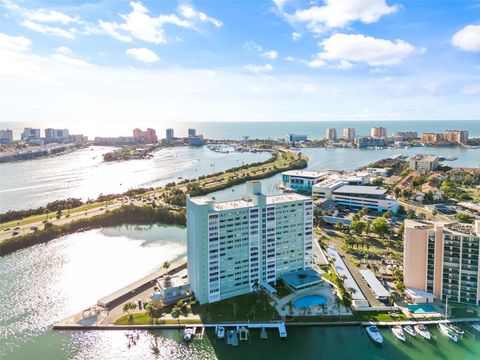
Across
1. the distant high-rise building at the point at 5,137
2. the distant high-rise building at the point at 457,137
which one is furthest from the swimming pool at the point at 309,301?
the distant high-rise building at the point at 457,137

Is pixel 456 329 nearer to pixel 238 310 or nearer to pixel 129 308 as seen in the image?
pixel 238 310

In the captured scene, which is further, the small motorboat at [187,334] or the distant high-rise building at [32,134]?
the distant high-rise building at [32,134]

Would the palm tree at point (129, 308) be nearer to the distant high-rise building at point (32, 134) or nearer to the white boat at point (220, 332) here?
the white boat at point (220, 332)

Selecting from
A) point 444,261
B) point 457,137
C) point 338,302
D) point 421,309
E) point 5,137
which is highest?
point 5,137

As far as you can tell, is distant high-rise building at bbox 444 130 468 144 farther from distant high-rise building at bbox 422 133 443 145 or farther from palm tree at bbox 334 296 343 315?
palm tree at bbox 334 296 343 315

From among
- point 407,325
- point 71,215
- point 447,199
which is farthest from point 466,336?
point 71,215

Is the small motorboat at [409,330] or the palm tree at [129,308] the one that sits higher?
the palm tree at [129,308]

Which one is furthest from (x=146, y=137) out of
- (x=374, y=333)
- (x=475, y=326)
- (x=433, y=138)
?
(x=475, y=326)
